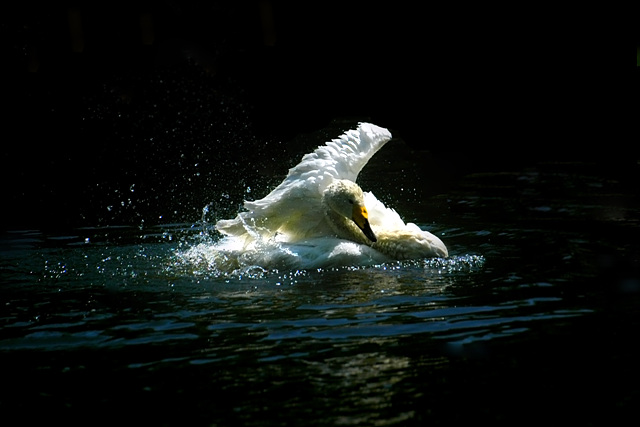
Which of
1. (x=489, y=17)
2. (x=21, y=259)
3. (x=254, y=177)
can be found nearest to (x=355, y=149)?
(x=21, y=259)

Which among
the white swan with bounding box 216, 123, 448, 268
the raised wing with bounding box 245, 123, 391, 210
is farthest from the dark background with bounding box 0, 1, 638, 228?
the raised wing with bounding box 245, 123, 391, 210

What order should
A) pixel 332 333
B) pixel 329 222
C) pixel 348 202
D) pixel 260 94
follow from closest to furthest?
pixel 332 333 < pixel 348 202 < pixel 329 222 < pixel 260 94

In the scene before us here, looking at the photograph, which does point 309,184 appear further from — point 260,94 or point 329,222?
point 260,94

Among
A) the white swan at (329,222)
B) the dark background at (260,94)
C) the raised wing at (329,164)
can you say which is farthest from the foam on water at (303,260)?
the dark background at (260,94)

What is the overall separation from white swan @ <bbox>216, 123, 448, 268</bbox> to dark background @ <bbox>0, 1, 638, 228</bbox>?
7.41 feet

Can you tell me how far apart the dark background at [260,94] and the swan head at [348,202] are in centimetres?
267

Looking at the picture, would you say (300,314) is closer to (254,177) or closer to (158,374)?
(158,374)

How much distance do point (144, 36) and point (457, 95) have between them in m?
5.13

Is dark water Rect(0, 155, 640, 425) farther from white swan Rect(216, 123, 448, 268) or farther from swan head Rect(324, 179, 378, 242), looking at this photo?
swan head Rect(324, 179, 378, 242)

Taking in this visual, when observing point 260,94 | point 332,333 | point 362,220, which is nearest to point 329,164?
point 362,220

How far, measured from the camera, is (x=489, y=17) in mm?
12578

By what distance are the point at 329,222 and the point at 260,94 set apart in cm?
816

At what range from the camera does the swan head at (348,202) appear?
7477 millimetres

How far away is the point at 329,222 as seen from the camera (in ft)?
25.4
